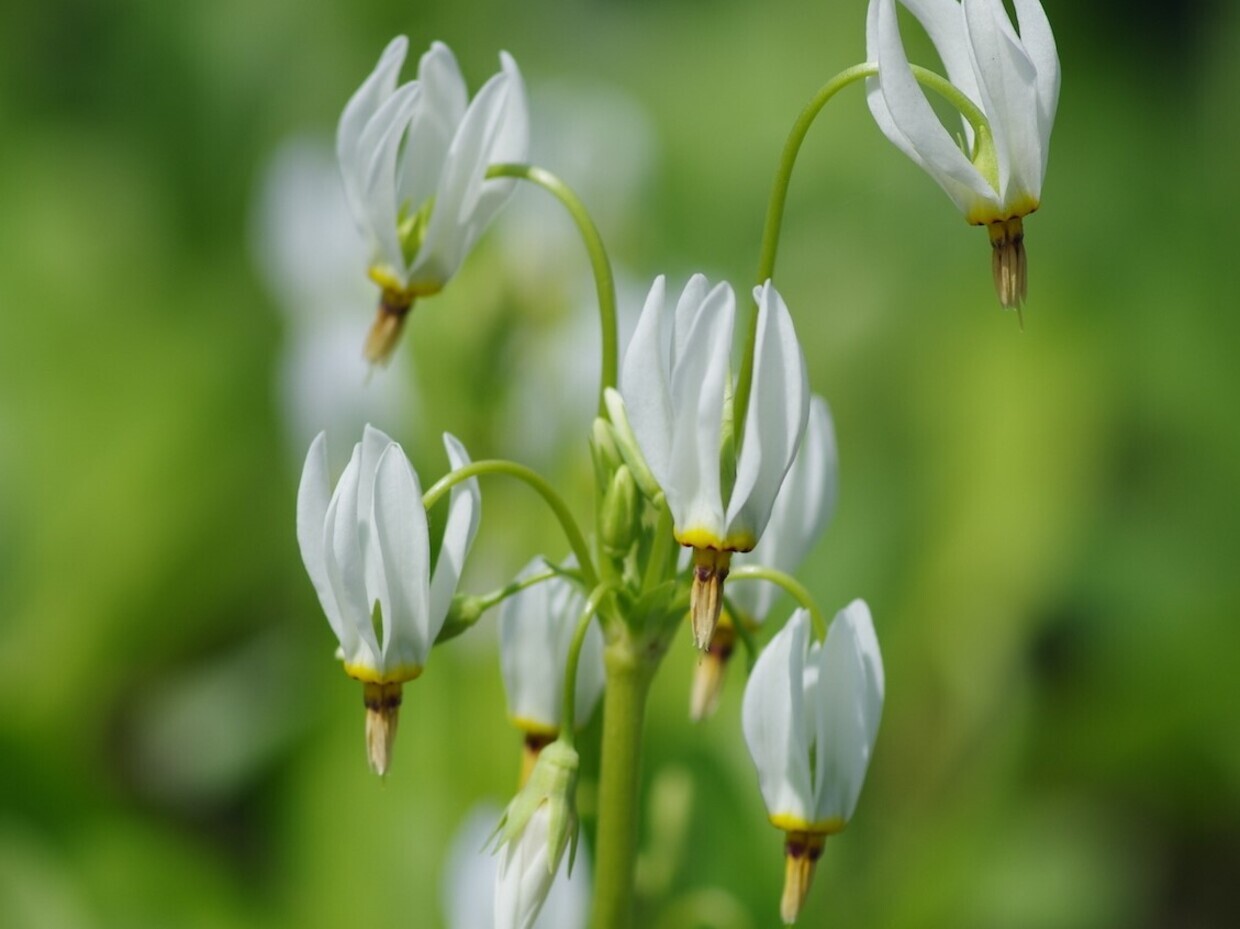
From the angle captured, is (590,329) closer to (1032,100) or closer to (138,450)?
(138,450)

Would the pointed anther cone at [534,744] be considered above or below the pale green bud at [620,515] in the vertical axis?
below

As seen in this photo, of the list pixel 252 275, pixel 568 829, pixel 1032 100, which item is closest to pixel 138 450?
pixel 252 275

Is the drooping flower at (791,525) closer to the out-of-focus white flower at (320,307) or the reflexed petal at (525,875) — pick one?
the reflexed petal at (525,875)

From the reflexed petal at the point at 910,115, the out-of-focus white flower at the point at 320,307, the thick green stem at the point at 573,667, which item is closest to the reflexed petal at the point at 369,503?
the thick green stem at the point at 573,667

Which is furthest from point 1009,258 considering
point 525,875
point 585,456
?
point 585,456

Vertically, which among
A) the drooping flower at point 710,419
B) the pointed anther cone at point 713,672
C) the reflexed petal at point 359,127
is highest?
the reflexed petal at point 359,127

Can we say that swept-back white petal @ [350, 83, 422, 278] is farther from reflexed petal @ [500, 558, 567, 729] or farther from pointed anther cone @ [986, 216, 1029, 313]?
pointed anther cone @ [986, 216, 1029, 313]

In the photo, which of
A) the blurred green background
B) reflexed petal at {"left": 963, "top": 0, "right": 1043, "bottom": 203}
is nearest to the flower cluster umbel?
reflexed petal at {"left": 963, "top": 0, "right": 1043, "bottom": 203}

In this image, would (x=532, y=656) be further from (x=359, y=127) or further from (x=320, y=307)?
(x=320, y=307)
